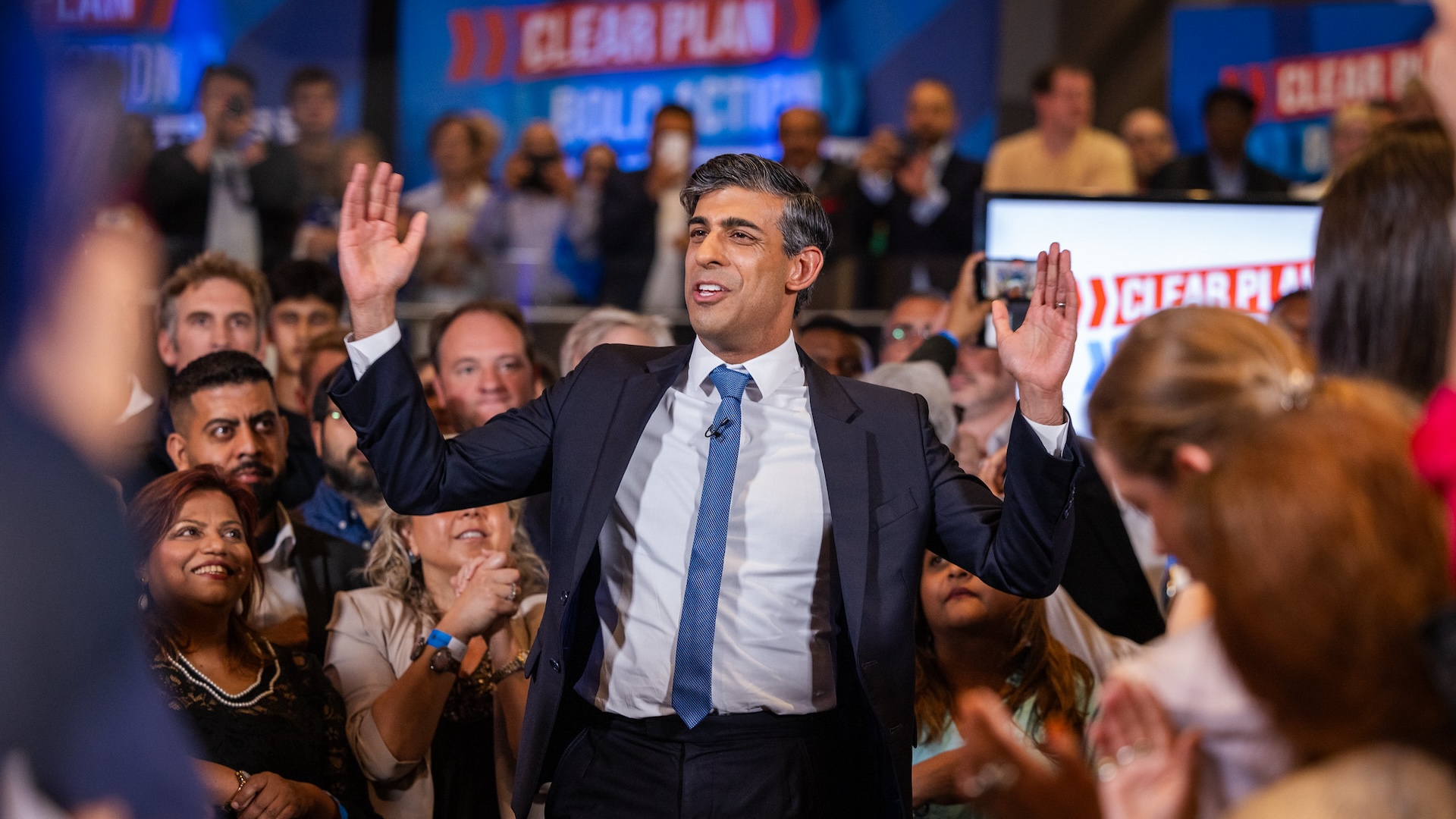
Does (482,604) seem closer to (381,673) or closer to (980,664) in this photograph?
(381,673)

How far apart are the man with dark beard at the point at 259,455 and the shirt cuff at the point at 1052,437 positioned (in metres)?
2.01

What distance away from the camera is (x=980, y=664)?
10.5 ft

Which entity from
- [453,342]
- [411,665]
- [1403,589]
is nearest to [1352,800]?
[1403,589]

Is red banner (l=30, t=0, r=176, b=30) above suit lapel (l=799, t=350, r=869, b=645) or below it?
above

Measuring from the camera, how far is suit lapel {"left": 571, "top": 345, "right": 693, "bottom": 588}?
242 centimetres

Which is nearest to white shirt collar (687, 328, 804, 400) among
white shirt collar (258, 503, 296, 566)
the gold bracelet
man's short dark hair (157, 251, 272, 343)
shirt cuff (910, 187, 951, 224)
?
the gold bracelet

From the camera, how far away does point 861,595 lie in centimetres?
238

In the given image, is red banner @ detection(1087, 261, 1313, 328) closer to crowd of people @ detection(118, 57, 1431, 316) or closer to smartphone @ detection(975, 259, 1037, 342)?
→ smartphone @ detection(975, 259, 1037, 342)

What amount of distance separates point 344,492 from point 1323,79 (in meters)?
6.82

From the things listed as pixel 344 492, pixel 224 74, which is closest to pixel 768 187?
pixel 344 492

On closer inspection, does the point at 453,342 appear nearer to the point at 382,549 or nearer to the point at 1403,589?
the point at 382,549

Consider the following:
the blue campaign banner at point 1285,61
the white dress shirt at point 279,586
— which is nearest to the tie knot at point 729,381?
the white dress shirt at point 279,586

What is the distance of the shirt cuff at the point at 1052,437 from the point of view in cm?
226

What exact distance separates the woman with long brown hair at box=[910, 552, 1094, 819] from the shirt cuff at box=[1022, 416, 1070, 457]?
89cm
